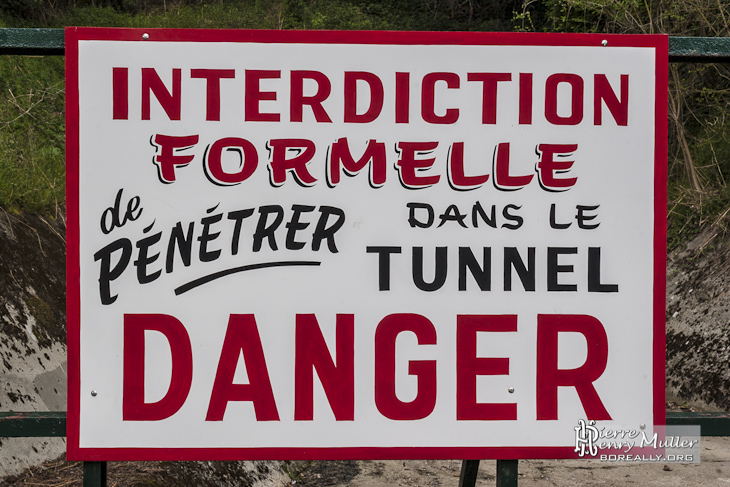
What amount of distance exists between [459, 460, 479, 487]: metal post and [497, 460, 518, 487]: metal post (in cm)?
20

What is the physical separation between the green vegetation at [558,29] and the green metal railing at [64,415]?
2.09m

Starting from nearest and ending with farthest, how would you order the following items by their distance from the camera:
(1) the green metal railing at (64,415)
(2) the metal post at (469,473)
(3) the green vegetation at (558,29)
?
(1) the green metal railing at (64,415), (2) the metal post at (469,473), (3) the green vegetation at (558,29)

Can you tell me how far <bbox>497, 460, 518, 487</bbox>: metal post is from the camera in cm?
182

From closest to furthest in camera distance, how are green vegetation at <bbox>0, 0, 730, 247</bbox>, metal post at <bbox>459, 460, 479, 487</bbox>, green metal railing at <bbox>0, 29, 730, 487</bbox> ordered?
green metal railing at <bbox>0, 29, 730, 487</bbox>, metal post at <bbox>459, 460, 479, 487</bbox>, green vegetation at <bbox>0, 0, 730, 247</bbox>

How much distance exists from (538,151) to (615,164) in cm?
22

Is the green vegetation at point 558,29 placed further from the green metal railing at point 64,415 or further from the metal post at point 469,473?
the metal post at point 469,473

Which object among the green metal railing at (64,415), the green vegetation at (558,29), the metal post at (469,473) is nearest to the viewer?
the green metal railing at (64,415)

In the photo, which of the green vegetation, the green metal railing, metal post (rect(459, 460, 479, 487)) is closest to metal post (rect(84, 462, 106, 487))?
the green metal railing

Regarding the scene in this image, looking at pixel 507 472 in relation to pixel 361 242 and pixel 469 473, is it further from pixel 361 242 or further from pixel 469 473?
pixel 361 242

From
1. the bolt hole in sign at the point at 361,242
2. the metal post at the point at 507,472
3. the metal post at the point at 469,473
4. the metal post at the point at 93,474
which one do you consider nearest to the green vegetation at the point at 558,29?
the bolt hole in sign at the point at 361,242

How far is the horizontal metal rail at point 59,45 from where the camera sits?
5.73 ft

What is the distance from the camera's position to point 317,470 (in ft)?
13.3

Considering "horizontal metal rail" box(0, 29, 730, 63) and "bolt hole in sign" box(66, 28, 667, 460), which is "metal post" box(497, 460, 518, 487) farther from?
"horizontal metal rail" box(0, 29, 730, 63)

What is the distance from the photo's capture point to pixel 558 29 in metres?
10.4
